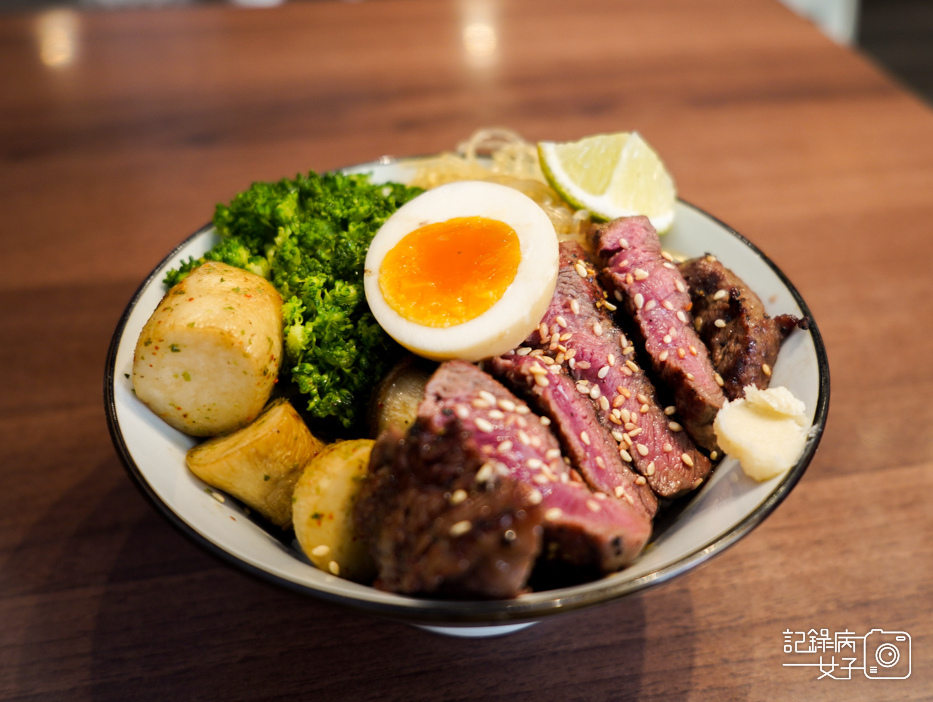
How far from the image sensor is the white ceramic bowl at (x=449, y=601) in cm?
134

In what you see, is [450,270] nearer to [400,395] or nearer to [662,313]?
[400,395]

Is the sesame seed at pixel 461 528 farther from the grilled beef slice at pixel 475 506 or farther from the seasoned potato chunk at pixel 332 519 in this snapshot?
the seasoned potato chunk at pixel 332 519

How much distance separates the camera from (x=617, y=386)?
194 cm

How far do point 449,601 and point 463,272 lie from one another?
938 mm

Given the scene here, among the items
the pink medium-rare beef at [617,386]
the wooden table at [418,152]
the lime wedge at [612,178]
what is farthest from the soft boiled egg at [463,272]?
the wooden table at [418,152]

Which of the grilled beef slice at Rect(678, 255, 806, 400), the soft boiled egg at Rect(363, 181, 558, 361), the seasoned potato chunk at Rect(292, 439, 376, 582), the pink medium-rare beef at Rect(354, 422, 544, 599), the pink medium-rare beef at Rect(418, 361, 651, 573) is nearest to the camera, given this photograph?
the pink medium-rare beef at Rect(354, 422, 544, 599)

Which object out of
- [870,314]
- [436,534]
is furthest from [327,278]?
[870,314]

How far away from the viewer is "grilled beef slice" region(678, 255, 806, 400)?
6.37ft

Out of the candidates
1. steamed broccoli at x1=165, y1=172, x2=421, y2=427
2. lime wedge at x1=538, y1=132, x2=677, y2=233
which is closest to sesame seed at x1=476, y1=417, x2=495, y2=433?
steamed broccoli at x1=165, y1=172, x2=421, y2=427

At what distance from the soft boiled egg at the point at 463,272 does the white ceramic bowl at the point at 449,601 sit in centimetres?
67

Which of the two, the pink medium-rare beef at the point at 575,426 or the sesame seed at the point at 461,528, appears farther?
the pink medium-rare beef at the point at 575,426

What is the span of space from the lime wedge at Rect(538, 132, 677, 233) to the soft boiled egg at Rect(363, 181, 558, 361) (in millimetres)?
514

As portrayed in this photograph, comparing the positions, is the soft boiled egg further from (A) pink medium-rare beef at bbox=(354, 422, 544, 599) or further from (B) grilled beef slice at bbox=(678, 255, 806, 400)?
(B) grilled beef slice at bbox=(678, 255, 806, 400)

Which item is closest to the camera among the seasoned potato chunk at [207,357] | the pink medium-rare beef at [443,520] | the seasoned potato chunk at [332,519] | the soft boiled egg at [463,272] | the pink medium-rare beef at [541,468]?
the pink medium-rare beef at [443,520]
